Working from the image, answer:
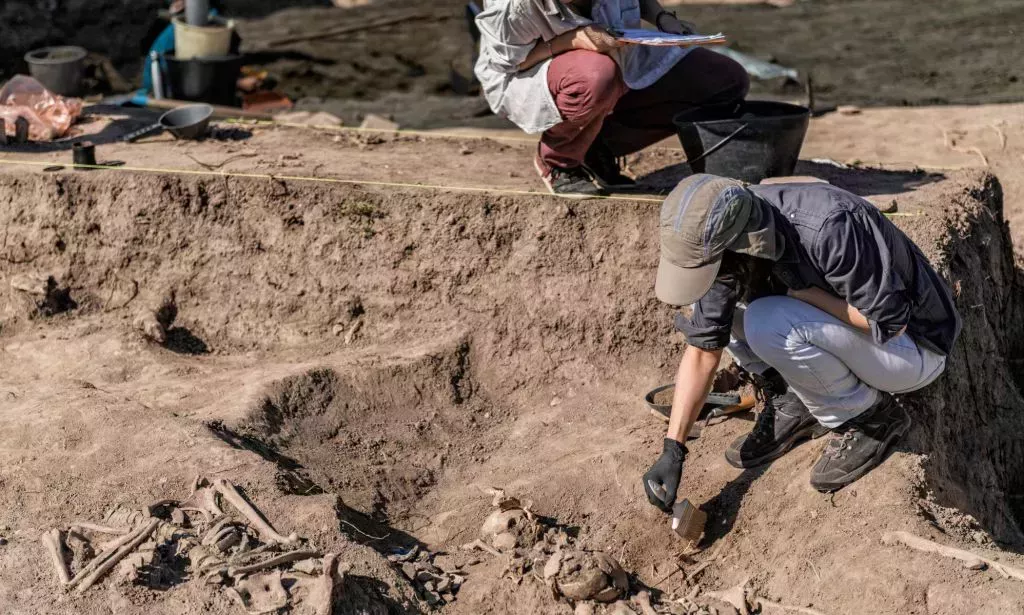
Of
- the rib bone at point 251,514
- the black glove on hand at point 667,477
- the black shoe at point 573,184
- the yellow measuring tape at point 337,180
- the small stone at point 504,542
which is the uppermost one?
the black shoe at point 573,184

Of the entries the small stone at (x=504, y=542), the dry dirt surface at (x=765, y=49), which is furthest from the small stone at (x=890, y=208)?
the dry dirt surface at (x=765, y=49)

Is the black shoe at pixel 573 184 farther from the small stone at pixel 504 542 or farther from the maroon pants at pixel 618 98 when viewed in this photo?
the small stone at pixel 504 542

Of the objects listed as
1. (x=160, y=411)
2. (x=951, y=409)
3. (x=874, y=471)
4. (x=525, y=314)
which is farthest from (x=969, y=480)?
(x=160, y=411)

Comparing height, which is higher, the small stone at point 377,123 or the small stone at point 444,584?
the small stone at point 377,123

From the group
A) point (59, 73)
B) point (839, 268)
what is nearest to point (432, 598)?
point (839, 268)

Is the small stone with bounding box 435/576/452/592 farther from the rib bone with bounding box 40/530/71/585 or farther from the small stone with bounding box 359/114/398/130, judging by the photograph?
the small stone with bounding box 359/114/398/130

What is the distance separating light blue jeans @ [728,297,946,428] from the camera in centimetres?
359

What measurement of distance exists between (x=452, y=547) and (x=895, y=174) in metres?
3.05

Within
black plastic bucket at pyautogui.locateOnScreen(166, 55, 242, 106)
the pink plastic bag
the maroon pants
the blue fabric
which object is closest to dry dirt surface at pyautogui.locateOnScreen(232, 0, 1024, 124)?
black plastic bucket at pyautogui.locateOnScreen(166, 55, 242, 106)

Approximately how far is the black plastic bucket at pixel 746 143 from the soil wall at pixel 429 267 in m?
0.39

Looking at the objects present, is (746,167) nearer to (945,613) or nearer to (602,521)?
(602,521)

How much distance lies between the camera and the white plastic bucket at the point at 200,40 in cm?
761

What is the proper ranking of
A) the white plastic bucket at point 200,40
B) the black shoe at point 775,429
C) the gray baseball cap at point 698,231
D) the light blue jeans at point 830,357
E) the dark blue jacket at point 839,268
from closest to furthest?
the gray baseball cap at point 698,231
the dark blue jacket at point 839,268
the light blue jeans at point 830,357
the black shoe at point 775,429
the white plastic bucket at point 200,40

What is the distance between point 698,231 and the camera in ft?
10.9
